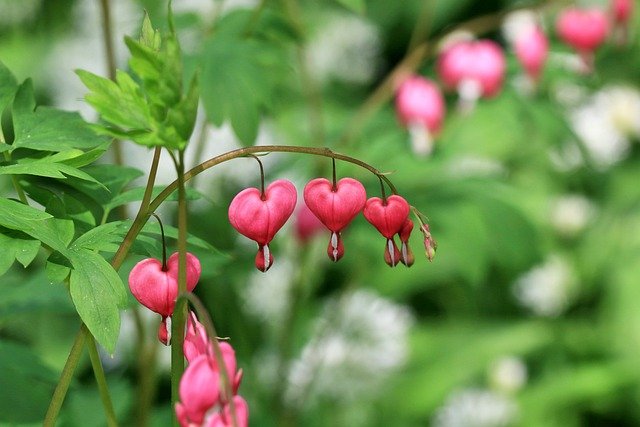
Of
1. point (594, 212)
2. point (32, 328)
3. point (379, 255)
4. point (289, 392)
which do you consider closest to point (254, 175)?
point (379, 255)

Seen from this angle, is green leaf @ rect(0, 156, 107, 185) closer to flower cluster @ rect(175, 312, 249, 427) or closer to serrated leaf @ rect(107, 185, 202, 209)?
serrated leaf @ rect(107, 185, 202, 209)

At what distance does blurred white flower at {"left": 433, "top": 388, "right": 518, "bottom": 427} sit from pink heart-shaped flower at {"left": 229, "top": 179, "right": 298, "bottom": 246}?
6.52ft

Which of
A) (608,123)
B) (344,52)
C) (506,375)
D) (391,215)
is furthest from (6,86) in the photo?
(608,123)

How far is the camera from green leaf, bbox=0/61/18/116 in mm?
1110

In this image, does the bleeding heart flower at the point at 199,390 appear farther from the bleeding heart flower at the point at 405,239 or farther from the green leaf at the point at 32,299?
the green leaf at the point at 32,299

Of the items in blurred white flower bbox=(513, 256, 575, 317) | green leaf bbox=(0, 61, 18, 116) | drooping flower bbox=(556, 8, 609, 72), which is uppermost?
drooping flower bbox=(556, 8, 609, 72)

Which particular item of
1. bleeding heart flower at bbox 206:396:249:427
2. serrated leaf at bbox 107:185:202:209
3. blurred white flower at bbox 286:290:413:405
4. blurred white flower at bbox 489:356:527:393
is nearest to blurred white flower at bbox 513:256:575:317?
blurred white flower at bbox 489:356:527:393

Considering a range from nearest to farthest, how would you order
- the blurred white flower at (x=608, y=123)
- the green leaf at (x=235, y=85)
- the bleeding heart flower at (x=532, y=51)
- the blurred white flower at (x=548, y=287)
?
the green leaf at (x=235, y=85) → the bleeding heart flower at (x=532, y=51) → the blurred white flower at (x=548, y=287) → the blurred white flower at (x=608, y=123)

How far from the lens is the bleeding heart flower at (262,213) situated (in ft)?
3.09

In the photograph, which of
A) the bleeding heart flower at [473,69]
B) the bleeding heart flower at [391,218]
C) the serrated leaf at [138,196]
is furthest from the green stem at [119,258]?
the bleeding heart flower at [473,69]

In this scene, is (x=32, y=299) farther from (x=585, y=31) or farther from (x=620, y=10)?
(x=620, y=10)

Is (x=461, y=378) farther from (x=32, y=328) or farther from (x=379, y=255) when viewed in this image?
(x=32, y=328)

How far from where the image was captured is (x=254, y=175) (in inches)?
99.3

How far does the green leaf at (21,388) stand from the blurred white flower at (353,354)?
133 centimetres
